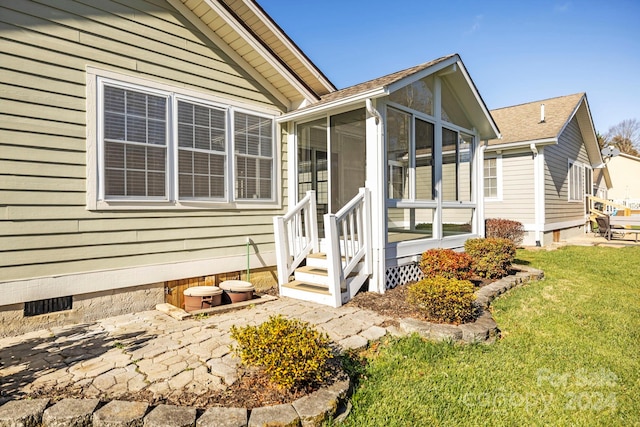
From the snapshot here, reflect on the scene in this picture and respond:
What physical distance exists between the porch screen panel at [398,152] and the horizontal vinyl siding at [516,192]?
7746mm

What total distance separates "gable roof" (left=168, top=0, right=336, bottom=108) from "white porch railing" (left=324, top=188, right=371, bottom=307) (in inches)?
91.4

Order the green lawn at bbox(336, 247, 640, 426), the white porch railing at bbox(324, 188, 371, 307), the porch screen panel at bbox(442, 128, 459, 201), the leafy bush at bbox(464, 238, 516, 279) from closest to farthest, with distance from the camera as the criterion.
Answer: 1. the green lawn at bbox(336, 247, 640, 426)
2. the white porch railing at bbox(324, 188, 371, 307)
3. the leafy bush at bbox(464, 238, 516, 279)
4. the porch screen panel at bbox(442, 128, 459, 201)

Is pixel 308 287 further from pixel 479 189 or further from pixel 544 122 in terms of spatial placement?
pixel 544 122

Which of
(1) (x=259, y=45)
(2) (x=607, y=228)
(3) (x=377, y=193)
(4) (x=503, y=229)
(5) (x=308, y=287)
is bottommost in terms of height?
(5) (x=308, y=287)

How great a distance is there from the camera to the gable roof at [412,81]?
5.42 metres

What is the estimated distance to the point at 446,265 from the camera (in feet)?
18.7

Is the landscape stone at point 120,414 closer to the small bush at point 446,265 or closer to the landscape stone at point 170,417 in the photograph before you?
the landscape stone at point 170,417

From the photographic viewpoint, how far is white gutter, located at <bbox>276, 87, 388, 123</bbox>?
5223mm

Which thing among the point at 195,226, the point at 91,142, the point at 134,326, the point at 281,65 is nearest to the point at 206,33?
the point at 281,65

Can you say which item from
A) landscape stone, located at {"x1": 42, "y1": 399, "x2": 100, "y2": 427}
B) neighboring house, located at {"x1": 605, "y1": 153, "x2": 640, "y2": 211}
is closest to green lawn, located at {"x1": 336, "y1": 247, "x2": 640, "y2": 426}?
landscape stone, located at {"x1": 42, "y1": 399, "x2": 100, "y2": 427}

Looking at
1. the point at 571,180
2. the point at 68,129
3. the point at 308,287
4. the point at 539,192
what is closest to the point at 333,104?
the point at 308,287

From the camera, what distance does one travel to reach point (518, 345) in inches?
157

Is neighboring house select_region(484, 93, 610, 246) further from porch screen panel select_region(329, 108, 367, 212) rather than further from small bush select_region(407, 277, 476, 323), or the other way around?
small bush select_region(407, 277, 476, 323)

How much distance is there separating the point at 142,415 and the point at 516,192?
1285cm
